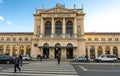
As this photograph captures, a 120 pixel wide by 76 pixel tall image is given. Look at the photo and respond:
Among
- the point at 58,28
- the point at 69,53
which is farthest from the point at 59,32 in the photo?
the point at 69,53

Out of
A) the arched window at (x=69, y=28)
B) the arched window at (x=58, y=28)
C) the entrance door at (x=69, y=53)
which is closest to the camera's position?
the entrance door at (x=69, y=53)

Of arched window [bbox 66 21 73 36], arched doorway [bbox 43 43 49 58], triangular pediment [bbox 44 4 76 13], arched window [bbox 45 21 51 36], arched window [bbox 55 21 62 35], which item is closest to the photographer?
arched doorway [bbox 43 43 49 58]

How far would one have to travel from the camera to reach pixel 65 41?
65625 mm

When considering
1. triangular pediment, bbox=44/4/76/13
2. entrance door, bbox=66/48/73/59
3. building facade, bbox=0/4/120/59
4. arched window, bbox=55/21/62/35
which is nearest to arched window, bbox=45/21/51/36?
building facade, bbox=0/4/120/59

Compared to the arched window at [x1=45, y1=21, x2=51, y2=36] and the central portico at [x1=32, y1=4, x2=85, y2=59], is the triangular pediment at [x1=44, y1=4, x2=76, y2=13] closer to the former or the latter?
the central portico at [x1=32, y1=4, x2=85, y2=59]

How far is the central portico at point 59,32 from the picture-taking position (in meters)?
65.6

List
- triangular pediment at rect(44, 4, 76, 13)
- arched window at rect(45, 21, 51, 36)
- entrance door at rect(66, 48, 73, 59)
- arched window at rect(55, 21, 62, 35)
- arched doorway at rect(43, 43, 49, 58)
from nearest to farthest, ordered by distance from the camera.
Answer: arched doorway at rect(43, 43, 49, 58) < entrance door at rect(66, 48, 73, 59) < triangular pediment at rect(44, 4, 76, 13) < arched window at rect(55, 21, 62, 35) < arched window at rect(45, 21, 51, 36)

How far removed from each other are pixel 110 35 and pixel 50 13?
3207cm

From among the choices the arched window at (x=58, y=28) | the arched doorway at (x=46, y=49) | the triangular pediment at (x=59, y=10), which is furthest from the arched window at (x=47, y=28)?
the arched doorway at (x=46, y=49)

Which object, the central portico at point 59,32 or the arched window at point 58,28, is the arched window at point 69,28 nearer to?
the central portico at point 59,32

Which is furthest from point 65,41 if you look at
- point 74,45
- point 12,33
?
point 12,33

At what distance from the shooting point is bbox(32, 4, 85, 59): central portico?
65.6 metres

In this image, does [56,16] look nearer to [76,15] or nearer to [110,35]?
[76,15]

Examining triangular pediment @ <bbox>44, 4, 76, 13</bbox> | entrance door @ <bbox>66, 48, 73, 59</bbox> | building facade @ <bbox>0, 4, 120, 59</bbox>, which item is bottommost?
entrance door @ <bbox>66, 48, 73, 59</bbox>
